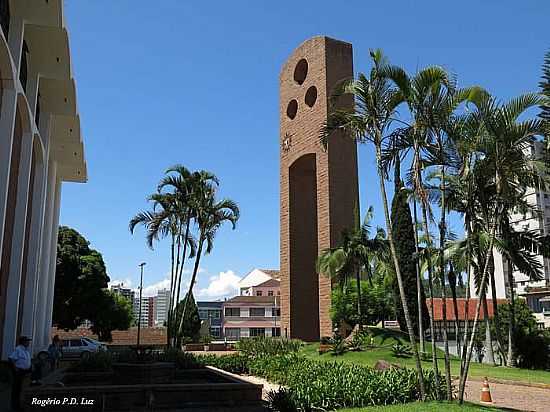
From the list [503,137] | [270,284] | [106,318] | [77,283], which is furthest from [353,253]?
[270,284]

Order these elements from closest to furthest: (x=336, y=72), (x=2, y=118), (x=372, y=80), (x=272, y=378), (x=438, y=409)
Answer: (x=438, y=409), (x=372, y=80), (x=2, y=118), (x=272, y=378), (x=336, y=72)

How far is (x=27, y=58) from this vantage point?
58.0 ft

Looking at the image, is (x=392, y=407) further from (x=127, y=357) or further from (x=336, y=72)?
(x=336, y=72)

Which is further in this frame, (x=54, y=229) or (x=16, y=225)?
(x=54, y=229)

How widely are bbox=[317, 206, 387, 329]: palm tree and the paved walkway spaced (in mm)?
12046

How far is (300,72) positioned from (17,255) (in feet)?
77.5

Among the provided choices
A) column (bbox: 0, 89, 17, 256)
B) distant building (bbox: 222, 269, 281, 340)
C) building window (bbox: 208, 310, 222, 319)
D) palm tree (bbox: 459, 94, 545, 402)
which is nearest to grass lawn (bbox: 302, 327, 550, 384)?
palm tree (bbox: 459, 94, 545, 402)

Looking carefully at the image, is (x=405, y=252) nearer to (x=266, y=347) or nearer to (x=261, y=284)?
(x=266, y=347)

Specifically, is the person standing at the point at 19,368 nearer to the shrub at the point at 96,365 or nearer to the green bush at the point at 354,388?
the shrub at the point at 96,365

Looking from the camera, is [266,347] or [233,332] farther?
[233,332]

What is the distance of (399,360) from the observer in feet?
70.8

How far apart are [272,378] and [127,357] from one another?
4.49m

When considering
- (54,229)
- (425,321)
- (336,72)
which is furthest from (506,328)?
(54,229)

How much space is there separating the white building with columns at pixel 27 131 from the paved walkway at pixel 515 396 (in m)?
12.0
